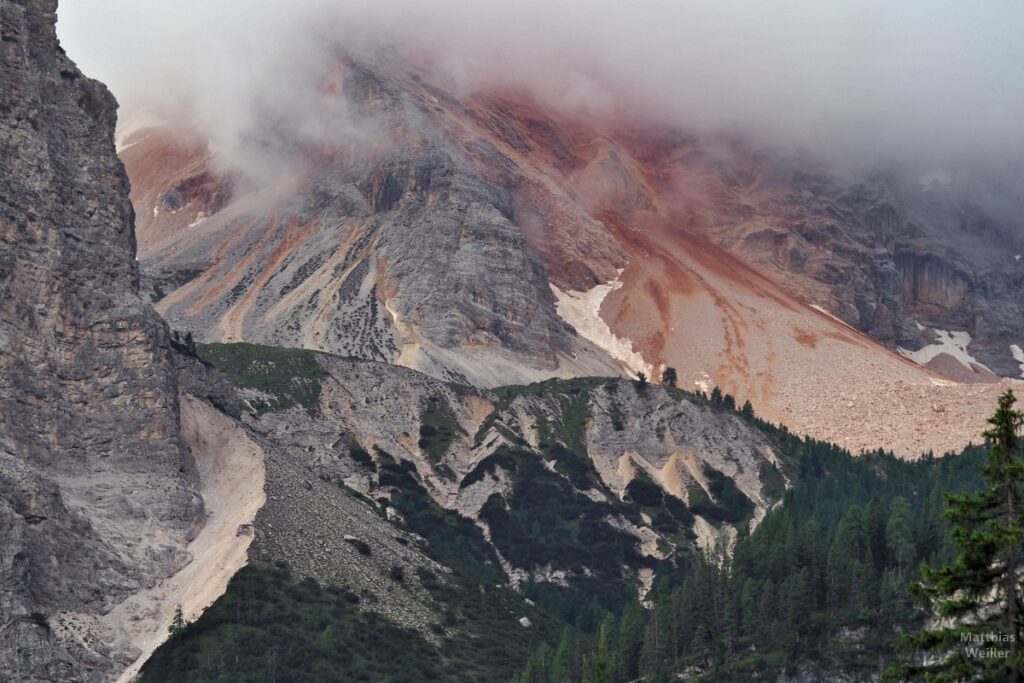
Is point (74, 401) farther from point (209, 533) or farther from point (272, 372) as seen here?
point (272, 372)

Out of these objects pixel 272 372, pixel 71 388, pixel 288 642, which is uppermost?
pixel 272 372

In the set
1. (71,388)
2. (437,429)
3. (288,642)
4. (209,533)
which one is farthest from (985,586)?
(437,429)

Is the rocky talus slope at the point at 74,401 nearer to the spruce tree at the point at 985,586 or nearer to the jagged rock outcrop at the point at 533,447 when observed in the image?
the jagged rock outcrop at the point at 533,447

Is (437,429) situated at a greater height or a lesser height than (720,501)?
lesser

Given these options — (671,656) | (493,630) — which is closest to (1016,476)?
(671,656)

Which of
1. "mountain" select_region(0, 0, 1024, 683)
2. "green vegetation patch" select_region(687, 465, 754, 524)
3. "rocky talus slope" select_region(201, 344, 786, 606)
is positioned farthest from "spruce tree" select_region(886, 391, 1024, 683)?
"green vegetation patch" select_region(687, 465, 754, 524)

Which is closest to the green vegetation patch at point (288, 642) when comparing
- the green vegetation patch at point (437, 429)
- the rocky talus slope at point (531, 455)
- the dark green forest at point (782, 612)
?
the dark green forest at point (782, 612)

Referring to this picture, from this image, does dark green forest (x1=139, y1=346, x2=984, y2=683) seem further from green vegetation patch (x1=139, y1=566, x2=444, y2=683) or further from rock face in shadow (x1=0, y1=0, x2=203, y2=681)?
rock face in shadow (x1=0, y1=0, x2=203, y2=681)
